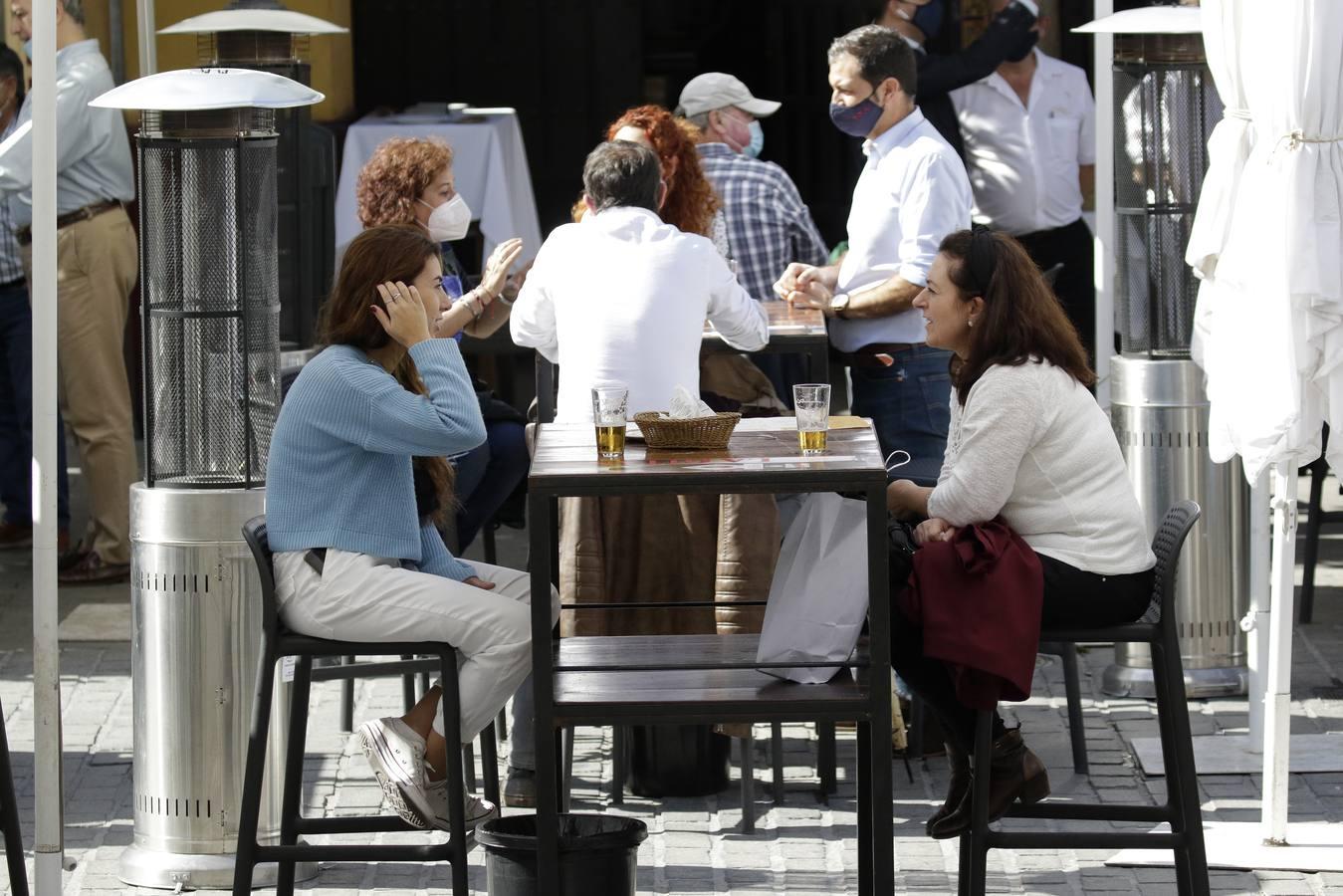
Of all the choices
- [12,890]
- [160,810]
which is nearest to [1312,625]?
[160,810]

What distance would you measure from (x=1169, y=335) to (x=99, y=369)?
12.5ft

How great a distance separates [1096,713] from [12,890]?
302 centimetres

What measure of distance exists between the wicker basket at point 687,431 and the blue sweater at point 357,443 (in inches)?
17.4

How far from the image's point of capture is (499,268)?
5.52 meters

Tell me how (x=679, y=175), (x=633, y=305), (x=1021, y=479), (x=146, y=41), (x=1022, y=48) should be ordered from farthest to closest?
(x=1022, y=48)
(x=146, y=41)
(x=679, y=175)
(x=633, y=305)
(x=1021, y=479)

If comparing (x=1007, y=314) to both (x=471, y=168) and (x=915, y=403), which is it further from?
(x=471, y=168)

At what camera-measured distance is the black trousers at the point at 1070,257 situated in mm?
7875

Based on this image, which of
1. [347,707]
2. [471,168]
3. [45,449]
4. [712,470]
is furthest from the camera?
[471,168]

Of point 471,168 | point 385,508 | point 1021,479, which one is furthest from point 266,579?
point 471,168

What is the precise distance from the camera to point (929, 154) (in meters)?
5.70

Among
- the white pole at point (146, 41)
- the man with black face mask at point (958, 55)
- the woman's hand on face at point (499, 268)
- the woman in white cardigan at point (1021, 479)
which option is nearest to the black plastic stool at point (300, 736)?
the woman in white cardigan at point (1021, 479)

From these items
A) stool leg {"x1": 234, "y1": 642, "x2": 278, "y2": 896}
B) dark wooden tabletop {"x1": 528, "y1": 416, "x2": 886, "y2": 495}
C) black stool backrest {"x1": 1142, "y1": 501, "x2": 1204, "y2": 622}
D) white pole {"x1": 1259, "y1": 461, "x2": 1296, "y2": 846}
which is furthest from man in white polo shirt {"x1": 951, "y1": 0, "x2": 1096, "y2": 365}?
stool leg {"x1": 234, "y1": 642, "x2": 278, "y2": 896}

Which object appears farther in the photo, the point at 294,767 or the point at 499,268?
the point at 499,268

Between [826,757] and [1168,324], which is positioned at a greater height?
[1168,324]
